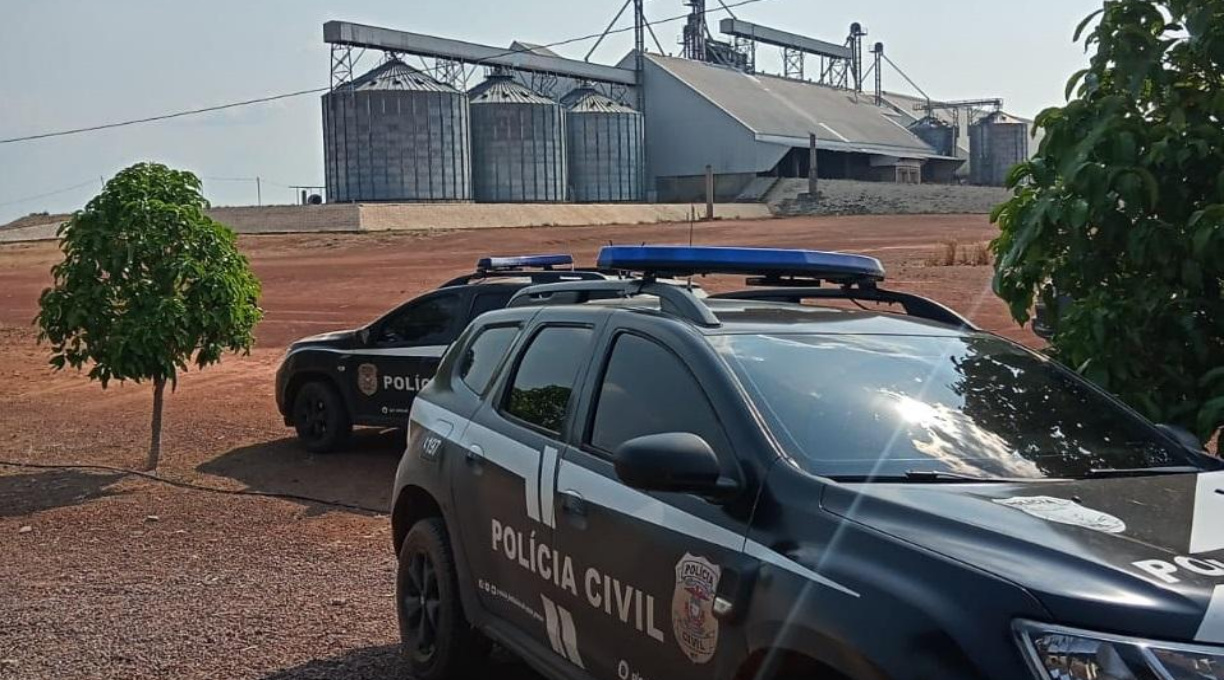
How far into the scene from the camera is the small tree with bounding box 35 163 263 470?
1130 centimetres

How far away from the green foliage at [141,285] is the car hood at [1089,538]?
9.18 meters

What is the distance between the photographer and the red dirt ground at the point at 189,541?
6098 mm

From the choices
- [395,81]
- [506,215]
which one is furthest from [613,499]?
[395,81]

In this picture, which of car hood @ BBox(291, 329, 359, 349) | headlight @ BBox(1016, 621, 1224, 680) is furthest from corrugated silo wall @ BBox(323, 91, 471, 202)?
headlight @ BBox(1016, 621, 1224, 680)

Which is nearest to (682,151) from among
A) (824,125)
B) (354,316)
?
(824,125)

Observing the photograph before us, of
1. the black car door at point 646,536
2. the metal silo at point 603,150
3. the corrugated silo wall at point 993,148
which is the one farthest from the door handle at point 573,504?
the corrugated silo wall at point 993,148

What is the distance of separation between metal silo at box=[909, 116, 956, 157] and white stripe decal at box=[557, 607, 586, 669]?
331 feet

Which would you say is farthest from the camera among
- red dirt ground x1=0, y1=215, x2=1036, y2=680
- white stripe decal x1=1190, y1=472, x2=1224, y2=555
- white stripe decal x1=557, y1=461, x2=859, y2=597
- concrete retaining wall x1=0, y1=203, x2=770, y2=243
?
concrete retaining wall x1=0, y1=203, x2=770, y2=243

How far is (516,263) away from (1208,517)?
9.63m

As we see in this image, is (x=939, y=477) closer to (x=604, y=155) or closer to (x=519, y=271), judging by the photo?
(x=519, y=271)

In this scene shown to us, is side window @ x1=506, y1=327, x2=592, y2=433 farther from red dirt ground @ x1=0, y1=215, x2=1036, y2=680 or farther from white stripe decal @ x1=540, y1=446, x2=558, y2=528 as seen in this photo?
red dirt ground @ x1=0, y1=215, x2=1036, y2=680

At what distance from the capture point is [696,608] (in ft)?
11.5

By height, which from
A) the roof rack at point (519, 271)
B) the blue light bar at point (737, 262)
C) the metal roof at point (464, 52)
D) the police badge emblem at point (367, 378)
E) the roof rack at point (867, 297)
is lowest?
the police badge emblem at point (367, 378)

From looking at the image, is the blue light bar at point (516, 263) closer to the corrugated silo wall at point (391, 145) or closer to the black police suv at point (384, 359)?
the black police suv at point (384, 359)
